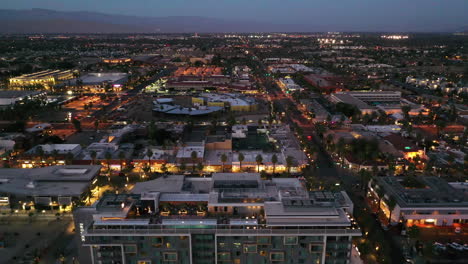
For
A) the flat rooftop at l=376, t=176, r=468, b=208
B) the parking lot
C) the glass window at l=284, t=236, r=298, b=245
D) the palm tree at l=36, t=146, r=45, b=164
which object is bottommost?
the parking lot

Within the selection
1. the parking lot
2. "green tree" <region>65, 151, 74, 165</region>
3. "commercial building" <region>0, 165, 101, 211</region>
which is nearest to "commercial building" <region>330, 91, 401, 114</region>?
"green tree" <region>65, 151, 74, 165</region>

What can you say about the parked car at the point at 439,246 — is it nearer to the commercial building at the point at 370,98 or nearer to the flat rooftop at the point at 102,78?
the commercial building at the point at 370,98

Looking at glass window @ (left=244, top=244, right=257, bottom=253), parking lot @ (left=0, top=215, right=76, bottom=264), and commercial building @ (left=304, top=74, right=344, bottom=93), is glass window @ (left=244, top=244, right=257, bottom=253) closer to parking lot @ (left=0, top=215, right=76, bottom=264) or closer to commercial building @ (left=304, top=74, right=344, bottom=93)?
parking lot @ (left=0, top=215, right=76, bottom=264)

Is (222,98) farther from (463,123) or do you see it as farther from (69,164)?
(463,123)

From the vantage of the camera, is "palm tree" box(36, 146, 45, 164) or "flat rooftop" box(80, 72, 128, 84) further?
"flat rooftop" box(80, 72, 128, 84)

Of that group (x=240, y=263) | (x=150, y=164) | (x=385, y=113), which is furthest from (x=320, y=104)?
(x=240, y=263)

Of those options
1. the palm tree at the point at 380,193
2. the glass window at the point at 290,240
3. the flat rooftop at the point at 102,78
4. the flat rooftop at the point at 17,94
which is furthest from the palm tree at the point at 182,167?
the flat rooftop at the point at 102,78
